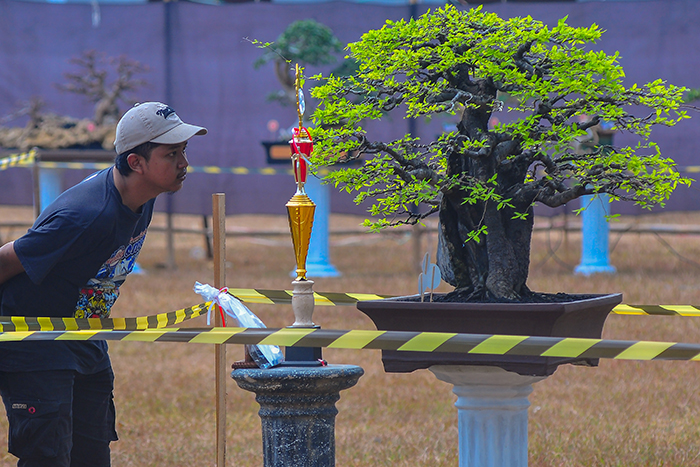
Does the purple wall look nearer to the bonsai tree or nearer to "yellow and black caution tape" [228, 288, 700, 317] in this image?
"yellow and black caution tape" [228, 288, 700, 317]

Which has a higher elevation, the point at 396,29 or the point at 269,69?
the point at 269,69

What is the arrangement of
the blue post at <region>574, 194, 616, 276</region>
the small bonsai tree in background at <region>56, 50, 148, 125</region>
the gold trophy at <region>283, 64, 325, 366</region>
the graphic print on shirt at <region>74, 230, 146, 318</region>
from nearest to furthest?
the gold trophy at <region>283, 64, 325, 366</region> < the graphic print on shirt at <region>74, 230, 146, 318</region> < the blue post at <region>574, 194, 616, 276</region> < the small bonsai tree in background at <region>56, 50, 148, 125</region>

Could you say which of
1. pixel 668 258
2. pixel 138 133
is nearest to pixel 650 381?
pixel 138 133

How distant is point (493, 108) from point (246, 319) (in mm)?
1005

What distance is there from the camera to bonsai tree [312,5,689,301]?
7.77 feet

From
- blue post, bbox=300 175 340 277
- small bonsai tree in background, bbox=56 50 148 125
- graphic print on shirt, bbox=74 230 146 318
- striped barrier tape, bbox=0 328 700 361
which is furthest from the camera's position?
small bonsai tree in background, bbox=56 50 148 125

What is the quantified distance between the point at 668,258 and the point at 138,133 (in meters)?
9.39

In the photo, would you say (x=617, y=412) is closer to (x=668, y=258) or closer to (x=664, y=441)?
(x=664, y=441)

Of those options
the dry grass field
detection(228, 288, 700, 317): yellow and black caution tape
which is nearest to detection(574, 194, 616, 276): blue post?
the dry grass field

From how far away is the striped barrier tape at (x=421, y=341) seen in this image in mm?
2059

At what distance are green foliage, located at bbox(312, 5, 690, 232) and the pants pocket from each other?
1051mm

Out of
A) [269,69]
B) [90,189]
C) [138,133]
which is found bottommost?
[90,189]

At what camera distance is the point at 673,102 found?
7.75 ft

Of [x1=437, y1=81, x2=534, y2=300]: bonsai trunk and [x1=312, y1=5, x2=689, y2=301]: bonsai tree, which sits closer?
[x1=312, y1=5, x2=689, y2=301]: bonsai tree
